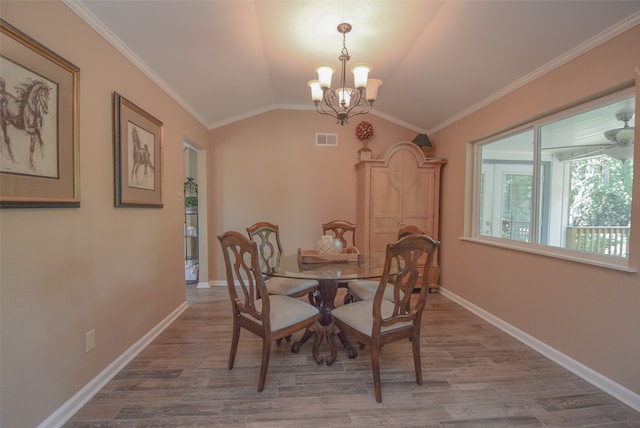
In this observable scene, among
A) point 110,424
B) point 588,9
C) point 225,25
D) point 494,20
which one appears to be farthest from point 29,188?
point 588,9

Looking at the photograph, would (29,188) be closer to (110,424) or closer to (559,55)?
(110,424)

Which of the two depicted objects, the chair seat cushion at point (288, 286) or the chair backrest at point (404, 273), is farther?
the chair seat cushion at point (288, 286)

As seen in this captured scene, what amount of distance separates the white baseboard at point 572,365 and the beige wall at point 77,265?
327cm

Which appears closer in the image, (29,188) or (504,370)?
(29,188)

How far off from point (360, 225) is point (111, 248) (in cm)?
285

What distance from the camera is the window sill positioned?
179 cm

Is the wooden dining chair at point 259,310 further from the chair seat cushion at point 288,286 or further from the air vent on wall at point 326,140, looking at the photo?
the air vent on wall at point 326,140

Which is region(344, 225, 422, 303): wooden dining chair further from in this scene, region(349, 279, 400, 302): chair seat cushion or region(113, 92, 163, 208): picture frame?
region(113, 92, 163, 208): picture frame

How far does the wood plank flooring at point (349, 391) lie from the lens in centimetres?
155

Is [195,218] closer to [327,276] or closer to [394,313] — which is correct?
[327,276]

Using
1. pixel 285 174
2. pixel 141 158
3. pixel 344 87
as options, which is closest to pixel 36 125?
Answer: pixel 141 158

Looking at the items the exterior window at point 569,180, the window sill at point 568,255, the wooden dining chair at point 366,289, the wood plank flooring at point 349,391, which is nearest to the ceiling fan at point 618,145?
the exterior window at point 569,180

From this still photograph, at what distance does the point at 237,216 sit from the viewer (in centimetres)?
413

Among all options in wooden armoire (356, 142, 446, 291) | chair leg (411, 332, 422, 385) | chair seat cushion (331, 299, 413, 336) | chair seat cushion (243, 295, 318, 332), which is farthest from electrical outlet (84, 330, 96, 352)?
wooden armoire (356, 142, 446, 291)
